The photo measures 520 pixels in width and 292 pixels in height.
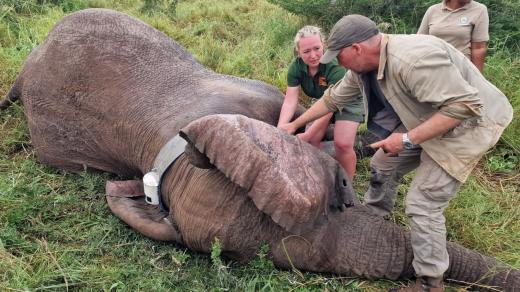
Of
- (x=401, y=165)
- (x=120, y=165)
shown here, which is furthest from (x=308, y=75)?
(x=120, y=165)

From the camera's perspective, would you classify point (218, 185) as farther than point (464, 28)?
No

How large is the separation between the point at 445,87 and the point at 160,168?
75.1 inches

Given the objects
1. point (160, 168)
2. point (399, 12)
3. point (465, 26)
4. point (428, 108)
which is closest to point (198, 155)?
point (160, 168)

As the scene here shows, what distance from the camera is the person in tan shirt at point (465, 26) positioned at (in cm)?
466

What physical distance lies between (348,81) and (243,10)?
5636 millimetres

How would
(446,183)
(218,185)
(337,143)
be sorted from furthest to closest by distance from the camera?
1. (337,143)
2. (218,185)
3. (446,183)

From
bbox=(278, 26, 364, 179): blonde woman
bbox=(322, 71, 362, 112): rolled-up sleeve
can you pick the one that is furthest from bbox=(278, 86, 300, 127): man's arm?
bbox=(322, 71, 362, 112): rolled-up sleeve

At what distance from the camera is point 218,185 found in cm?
336

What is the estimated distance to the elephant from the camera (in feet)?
9.71

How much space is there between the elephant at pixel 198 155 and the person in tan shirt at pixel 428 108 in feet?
0.67

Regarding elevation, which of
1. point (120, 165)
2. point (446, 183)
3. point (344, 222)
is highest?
point (446, 183)

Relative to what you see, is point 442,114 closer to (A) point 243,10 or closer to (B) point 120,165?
(B) point 120,165

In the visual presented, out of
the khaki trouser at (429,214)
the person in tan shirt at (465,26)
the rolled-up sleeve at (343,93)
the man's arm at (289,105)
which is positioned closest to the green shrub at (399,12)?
the person in tan shirt at (465,26)

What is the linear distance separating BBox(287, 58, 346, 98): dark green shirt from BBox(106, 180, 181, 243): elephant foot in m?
1.41
